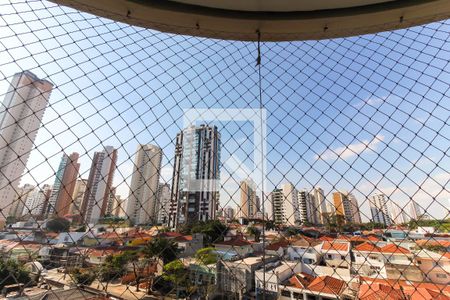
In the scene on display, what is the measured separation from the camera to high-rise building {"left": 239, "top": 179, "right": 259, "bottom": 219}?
46.4 inches

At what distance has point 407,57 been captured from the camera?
4.51 ft

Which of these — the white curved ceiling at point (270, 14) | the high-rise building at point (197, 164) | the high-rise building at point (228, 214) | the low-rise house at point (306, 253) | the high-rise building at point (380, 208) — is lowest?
the low-rise house at point (306, 253)

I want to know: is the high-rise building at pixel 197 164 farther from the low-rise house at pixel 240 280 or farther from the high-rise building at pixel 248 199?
the low-rise house at pixel 240 280

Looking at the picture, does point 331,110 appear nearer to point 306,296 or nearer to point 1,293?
point 1,293

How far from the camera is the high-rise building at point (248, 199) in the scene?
3.87 ft

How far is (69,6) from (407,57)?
189 cm

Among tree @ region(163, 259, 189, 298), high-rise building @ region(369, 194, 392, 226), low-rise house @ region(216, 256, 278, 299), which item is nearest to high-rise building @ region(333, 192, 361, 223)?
high-rise building @ region(369, 194, 392, 226)

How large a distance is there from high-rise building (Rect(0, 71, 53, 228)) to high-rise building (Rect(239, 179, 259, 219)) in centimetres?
96

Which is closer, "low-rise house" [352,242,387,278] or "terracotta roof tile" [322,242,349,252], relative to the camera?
"low-rise house" [352,242,387,278]

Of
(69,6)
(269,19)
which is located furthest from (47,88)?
(269,19)

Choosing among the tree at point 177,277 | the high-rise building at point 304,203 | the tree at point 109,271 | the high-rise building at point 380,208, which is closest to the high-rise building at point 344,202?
the high-rise building at point 380,208

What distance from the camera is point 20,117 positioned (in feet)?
3.22

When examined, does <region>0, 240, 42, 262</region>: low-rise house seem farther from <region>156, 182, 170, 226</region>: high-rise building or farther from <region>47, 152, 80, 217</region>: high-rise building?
<region>156, 182, 170, 226</region>: high-rise building

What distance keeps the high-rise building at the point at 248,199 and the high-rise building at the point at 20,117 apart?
964mm
